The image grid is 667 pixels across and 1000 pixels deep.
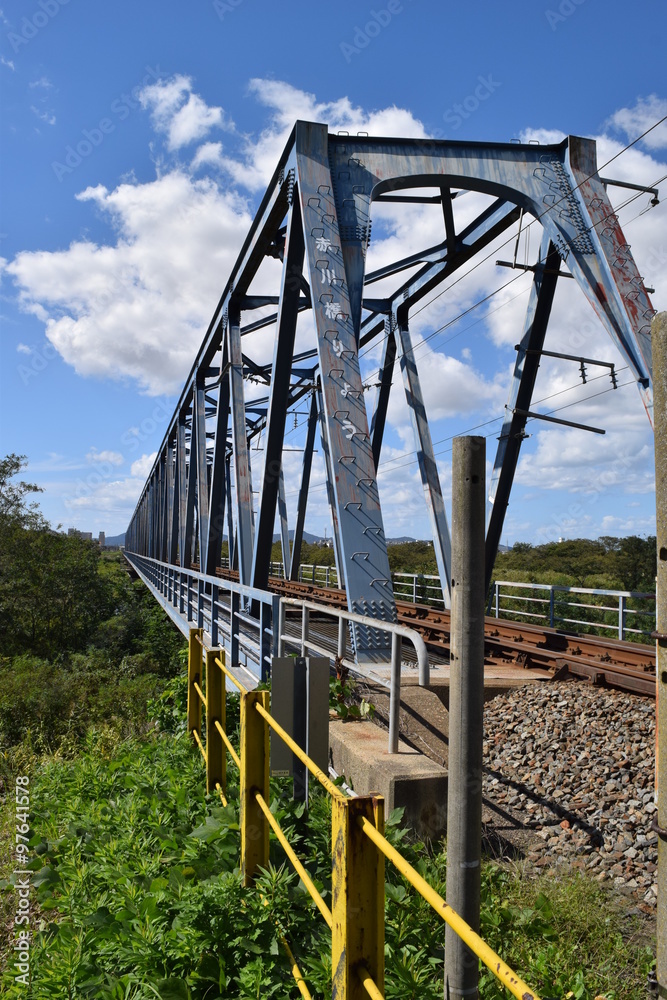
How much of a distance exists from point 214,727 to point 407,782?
1430mm

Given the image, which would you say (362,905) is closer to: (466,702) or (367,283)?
(466,702)

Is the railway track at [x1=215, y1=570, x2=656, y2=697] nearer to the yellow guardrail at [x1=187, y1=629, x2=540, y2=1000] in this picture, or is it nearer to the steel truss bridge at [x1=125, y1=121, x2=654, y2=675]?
the steel truss bridge at [x1=125, y1=121, x2=654, y2=675]

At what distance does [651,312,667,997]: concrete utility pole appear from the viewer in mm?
1865

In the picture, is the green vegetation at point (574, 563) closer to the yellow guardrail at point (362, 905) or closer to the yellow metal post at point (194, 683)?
the yellow metal post at point (194, 683)

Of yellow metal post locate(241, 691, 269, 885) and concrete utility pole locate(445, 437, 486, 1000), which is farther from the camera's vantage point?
yellow metal post locate(241, 691, 269, 885)

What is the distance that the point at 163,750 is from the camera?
6641mm

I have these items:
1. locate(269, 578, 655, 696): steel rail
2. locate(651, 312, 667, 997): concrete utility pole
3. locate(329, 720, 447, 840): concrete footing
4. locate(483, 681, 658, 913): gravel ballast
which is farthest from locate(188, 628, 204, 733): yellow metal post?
locate(651, 312, 667, 997): concrete utility pole

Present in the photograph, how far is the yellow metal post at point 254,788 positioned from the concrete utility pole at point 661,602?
6.41 ft

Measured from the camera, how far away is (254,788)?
352cm

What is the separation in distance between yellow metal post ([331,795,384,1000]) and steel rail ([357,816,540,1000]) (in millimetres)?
37

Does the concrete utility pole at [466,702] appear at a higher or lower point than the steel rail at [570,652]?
higher

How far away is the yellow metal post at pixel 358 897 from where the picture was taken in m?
1.98

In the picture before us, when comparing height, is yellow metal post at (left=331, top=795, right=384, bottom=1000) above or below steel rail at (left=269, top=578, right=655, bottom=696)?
above

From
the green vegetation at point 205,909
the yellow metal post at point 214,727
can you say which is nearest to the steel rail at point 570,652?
the yellow metal post at point 214,727
